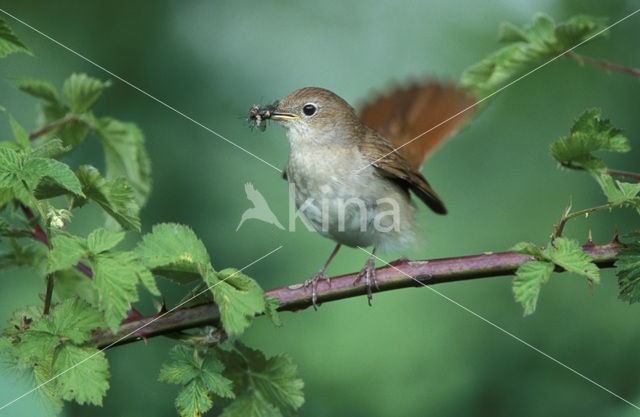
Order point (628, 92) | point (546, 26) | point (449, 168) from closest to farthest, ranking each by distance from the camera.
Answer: point (546, 26) → point (628, 92) → point (449, 168)

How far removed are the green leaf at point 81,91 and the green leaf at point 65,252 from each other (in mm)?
726

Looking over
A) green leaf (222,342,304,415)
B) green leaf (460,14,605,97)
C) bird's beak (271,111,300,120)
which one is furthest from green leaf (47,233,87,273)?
bird's beak (271,111,300,120)

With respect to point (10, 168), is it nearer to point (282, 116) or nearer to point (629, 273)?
point (629, 273)

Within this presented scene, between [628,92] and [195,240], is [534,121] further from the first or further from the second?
[195,240]

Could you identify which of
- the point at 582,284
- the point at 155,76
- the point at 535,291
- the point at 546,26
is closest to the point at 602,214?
the point at 582,284

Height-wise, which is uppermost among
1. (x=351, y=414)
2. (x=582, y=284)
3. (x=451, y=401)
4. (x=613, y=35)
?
(x=613, y=35)

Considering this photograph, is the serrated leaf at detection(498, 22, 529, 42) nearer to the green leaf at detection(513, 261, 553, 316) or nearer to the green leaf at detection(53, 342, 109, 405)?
the green leaf at detection(513, 261, 553, 316)

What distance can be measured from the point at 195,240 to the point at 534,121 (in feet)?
9.04

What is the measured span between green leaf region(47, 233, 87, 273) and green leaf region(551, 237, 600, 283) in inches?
37.3

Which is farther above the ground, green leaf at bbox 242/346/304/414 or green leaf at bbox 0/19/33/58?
green leaf at bbox 0/19/33/58

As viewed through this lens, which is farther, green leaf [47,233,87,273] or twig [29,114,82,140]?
twig [29,114,82,140]

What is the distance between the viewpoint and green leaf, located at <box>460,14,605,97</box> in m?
1.96

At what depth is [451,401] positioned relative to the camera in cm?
279

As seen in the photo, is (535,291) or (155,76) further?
(155,76)
